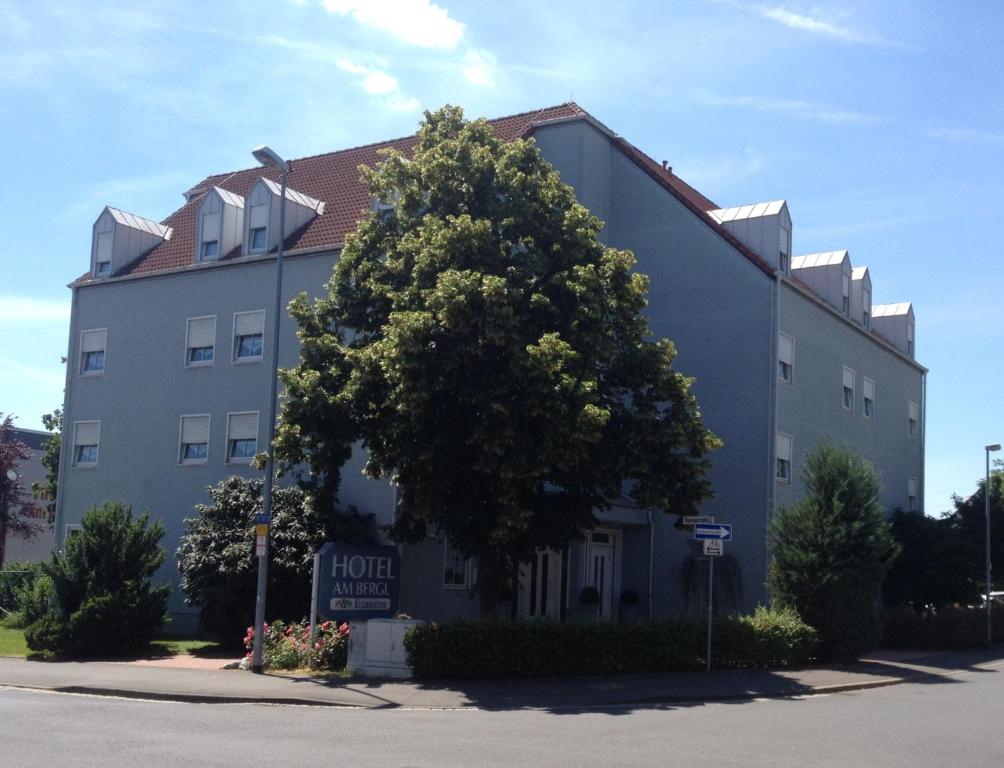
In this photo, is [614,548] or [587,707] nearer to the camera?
[587,707]

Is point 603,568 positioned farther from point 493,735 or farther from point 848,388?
point 493,735

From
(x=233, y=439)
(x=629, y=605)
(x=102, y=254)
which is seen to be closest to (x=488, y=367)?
(x=629, y=605)

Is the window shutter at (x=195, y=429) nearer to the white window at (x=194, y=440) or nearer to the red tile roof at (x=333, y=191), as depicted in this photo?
the white window at (x=194, y=440)

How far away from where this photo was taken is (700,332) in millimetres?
31484

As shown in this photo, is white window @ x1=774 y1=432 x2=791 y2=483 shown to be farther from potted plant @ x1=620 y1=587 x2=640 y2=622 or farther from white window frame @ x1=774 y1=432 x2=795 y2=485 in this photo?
potted plant @ x1=620 y1=587 x2=640 y2=622

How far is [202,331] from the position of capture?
1268 inches

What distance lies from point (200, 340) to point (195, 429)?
2.45 m

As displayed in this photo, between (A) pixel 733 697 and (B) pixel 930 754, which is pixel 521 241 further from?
(B) pixel 930 754

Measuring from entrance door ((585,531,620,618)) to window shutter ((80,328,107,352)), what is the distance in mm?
15361

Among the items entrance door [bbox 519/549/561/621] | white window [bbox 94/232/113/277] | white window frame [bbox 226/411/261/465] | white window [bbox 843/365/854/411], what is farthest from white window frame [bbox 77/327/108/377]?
white window [bbox 843/365/854/411]

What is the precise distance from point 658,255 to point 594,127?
3.86 meters

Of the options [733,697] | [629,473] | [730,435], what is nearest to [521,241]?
[629,473]

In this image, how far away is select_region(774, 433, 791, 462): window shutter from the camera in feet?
102

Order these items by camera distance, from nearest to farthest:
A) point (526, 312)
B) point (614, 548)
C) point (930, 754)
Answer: point (930, 754) → point (526, 312) → point (614, 548)
